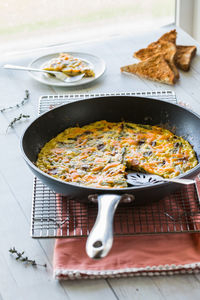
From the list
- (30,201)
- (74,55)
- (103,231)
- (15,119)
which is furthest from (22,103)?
(103,231)

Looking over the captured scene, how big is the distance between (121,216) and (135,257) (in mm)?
176

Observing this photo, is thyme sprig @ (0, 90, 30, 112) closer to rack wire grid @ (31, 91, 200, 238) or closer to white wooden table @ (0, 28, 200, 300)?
white wooden table @ (0, 28, 200, 300)

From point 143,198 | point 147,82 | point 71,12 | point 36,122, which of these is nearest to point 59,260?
point 143,198

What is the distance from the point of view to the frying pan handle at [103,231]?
1.03m

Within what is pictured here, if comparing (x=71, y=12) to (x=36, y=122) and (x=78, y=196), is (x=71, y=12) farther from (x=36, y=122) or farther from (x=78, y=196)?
(x=78, y=196)

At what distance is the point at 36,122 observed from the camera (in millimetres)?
1695

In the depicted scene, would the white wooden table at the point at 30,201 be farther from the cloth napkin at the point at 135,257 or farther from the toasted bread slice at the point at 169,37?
the toasted bread slice at the point at 169,37

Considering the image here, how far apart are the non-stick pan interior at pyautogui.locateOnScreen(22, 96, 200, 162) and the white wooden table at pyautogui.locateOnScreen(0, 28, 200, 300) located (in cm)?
21

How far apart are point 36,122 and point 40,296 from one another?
701 millimetres

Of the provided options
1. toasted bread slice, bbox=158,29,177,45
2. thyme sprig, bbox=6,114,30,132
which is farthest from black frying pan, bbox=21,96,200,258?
toasted bread slice, bbox=158,29,177,45

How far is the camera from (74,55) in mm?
2701

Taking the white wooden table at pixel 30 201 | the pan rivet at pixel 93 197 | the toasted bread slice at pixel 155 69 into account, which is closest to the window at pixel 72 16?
the white wooden table at pixel 30 201

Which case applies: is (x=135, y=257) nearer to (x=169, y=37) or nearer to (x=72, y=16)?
(x=169, y=37)

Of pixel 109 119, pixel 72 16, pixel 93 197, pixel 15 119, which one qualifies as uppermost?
pixel 93 197
